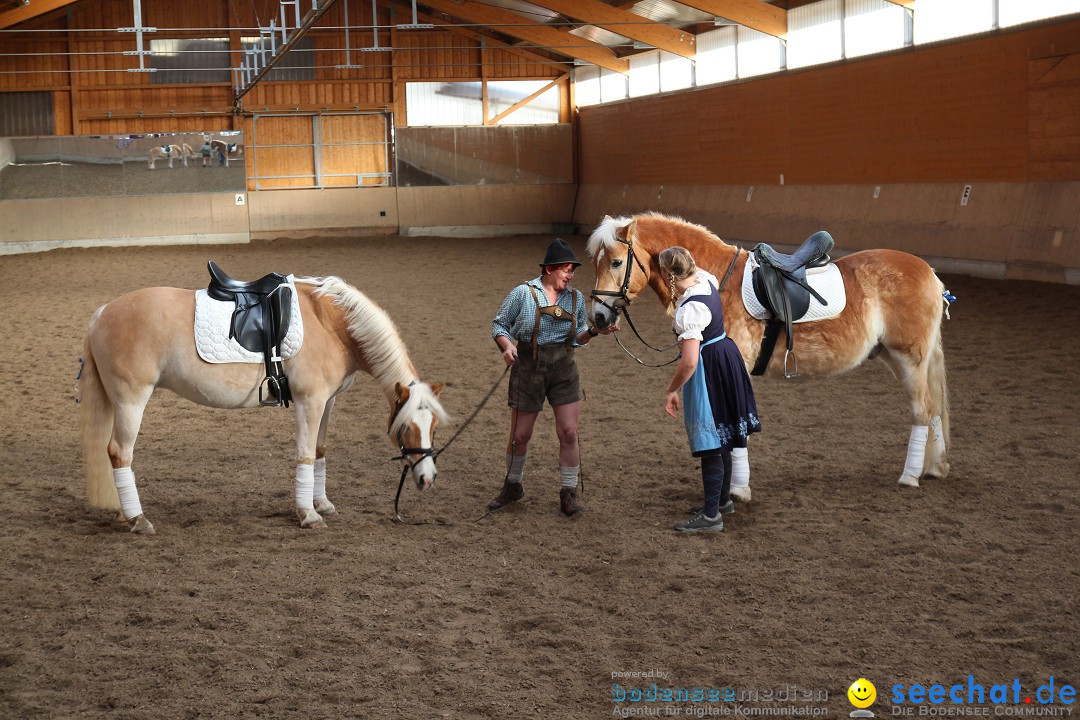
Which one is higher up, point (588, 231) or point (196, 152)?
point (196, 152)

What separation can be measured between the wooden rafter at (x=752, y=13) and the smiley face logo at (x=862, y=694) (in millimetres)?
16313

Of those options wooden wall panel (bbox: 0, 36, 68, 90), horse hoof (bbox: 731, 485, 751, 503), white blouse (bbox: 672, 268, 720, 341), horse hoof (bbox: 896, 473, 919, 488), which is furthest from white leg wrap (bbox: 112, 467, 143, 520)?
wooden wall panel (bbox: 0, 36, 68, 90)

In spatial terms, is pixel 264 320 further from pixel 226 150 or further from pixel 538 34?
pixel 226 150

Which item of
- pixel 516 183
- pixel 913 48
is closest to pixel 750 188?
pixel 913 48

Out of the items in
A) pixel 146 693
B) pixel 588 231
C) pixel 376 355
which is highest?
pixel 588 231

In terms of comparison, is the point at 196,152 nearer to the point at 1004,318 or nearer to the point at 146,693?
the point at 1004,318

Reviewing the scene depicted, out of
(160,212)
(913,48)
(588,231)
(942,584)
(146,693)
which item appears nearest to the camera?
(146,693)

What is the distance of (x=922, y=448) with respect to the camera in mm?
5938

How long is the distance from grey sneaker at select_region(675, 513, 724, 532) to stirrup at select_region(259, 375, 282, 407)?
223cm

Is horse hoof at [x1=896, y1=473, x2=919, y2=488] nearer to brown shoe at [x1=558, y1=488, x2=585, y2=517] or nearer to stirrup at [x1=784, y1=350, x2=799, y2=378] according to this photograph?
stirrup at [x1=784, y1=350, x2=799, y2=378]

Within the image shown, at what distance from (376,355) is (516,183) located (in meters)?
23.9

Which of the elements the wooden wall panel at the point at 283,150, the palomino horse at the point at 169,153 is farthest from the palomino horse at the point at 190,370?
the wooden wall panel at the point at 283,150

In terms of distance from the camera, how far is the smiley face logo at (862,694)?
134 inches

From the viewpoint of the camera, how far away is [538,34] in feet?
84.0
